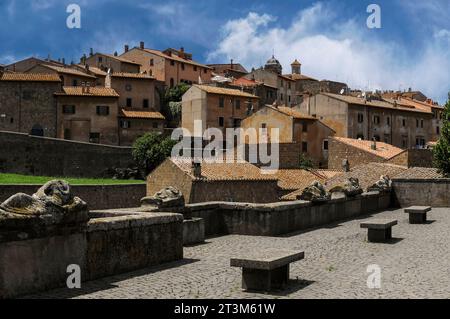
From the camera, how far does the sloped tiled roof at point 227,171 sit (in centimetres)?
3745

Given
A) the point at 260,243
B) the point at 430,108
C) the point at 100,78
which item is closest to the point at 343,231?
the point at 260,243

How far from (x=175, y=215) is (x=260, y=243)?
10.7 feet

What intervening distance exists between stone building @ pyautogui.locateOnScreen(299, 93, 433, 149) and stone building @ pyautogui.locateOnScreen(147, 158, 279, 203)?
28.3 metres

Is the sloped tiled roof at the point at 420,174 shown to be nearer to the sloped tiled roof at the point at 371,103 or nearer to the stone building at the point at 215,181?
the stone building at the point at 215,181

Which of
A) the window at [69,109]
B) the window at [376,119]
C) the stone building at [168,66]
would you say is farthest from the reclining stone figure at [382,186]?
the stone building at [168,66]

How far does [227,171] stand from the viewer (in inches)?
1572

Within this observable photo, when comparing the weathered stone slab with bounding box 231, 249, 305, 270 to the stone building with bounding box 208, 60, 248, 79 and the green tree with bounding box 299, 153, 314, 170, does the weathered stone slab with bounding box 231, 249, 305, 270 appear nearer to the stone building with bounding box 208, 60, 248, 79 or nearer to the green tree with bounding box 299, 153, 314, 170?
the green tree with bounding box 299, 153, 314, 170

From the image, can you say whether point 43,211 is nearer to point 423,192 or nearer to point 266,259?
point 266,259

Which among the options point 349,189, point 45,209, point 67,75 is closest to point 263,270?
point 45,209

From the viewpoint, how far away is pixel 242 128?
65.5 meters

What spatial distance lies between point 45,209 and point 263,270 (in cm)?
307

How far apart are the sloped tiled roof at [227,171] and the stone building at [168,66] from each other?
4402 cm

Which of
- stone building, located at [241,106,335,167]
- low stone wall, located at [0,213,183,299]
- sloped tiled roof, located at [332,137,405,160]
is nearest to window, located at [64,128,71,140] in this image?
stone building, located at [241,106,335,167]

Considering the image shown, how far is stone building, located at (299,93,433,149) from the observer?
68750 millimetres
